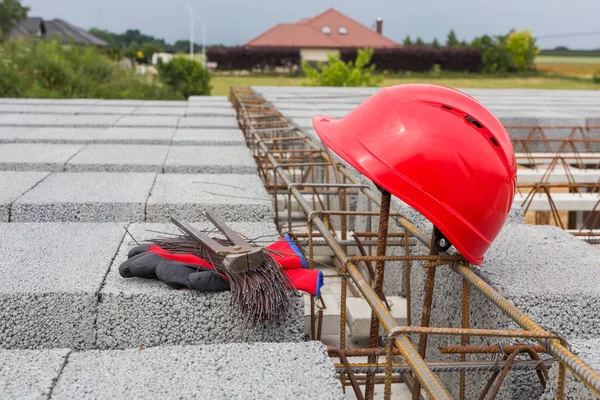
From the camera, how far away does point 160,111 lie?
12.3 m

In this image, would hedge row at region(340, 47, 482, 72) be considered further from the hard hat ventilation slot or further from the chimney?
the hard hat ventilation slot

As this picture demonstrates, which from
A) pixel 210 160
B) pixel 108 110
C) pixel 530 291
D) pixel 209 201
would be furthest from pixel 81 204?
pixel 108 110

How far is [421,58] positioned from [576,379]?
53800 millimetres

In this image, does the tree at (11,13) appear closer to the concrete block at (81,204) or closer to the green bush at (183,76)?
the green bush at (183,76)

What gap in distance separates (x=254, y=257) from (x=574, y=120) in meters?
9.17

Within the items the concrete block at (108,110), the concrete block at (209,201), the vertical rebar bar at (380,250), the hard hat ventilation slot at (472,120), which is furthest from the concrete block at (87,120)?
the hard hat ventilation slot at (472,120)

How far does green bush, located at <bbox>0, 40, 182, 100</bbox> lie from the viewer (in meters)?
19.4

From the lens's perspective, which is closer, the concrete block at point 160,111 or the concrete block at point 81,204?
the concrete block at point 81,204

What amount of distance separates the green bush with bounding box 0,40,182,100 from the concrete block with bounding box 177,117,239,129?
10.6 m

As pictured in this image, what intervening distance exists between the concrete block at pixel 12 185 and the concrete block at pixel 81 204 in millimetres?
62

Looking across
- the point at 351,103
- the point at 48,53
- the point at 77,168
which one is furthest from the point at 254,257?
the point at 48,53

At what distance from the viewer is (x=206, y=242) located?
2.97 metres

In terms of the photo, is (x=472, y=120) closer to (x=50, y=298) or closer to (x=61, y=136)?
(x=50, y=298)

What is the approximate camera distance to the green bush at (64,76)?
19406 mm
